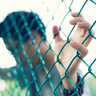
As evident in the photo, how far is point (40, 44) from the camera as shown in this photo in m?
1.13

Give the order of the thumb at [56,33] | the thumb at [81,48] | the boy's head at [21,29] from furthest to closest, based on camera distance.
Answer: the boy's head at [21,29] → the thumb at [56,33] → the thumb at [81,48]

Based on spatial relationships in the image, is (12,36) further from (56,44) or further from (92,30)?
(92,30)

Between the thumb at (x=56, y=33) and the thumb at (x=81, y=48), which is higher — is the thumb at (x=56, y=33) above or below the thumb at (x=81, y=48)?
above

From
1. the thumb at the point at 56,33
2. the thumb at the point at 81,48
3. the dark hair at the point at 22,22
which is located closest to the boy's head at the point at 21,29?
the dark hair at the point at 22,22

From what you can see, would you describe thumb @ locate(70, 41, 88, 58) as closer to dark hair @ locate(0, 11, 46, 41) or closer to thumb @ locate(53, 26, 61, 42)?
thumb @ locate(53, 26, 61, 42)

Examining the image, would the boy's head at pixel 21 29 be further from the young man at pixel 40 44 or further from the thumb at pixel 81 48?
the thumb at pixel 81 48

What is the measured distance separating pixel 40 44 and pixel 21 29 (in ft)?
0.76

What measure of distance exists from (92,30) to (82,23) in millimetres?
51

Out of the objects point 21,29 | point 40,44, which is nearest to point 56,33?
point 40,44

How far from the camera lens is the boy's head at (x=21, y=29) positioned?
1.09 m

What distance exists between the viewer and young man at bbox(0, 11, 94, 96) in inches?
19.6

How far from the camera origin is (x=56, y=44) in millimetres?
649

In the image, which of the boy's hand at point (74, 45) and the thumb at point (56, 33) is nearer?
the boy's hand at point (74, 45)

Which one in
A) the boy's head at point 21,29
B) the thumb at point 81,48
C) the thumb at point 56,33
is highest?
the boy's head at point 21,29
